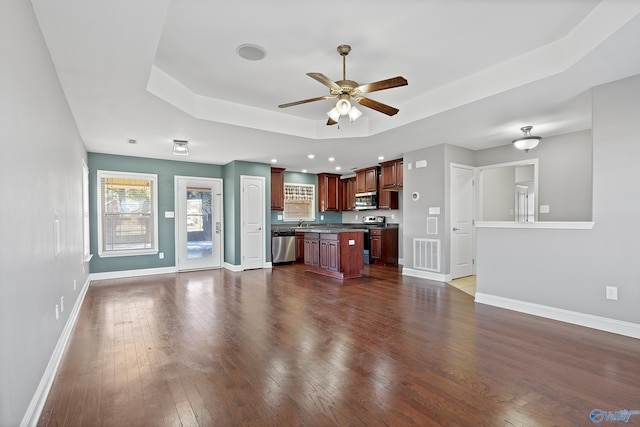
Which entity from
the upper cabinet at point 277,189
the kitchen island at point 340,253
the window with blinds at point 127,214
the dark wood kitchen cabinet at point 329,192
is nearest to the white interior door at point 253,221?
the upper cabinet at point 277,189

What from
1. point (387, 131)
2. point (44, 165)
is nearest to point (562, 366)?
point (387, 131)

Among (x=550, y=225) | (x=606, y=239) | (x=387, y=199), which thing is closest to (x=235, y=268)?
(x=387, y=199)

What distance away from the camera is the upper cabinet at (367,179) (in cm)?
802

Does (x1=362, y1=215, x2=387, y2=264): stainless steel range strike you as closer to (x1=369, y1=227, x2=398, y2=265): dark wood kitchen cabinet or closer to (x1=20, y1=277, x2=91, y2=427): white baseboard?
(x1=369, y1=227, x2=398, y2=265): dark wood kitchen cabinet

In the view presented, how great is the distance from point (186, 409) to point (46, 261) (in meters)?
1.59

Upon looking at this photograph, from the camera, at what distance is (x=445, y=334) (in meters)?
3.12

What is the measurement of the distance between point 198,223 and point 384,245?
455cm

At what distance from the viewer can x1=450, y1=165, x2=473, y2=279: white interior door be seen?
5766 mm

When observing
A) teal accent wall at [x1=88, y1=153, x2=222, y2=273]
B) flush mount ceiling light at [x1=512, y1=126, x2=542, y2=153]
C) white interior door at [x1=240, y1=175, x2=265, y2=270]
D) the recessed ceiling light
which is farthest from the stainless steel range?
the recessed ceiling light

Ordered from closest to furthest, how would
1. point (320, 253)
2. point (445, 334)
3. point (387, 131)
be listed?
point (445, 334) → point (387, 131) → point (320, 253)

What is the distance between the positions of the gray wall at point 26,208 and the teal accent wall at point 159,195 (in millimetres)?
3547

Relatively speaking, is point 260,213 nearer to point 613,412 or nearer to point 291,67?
point 291,67

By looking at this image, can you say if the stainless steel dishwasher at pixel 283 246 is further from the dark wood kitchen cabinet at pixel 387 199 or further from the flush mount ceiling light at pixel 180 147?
the flush mount ceiling light at pixel 180 147

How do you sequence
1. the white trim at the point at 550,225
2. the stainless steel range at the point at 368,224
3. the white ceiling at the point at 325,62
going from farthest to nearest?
the stainless steel range at the point at 368,224, the white trim at the point at 550,225, the white ceiling at the point at 325,62
